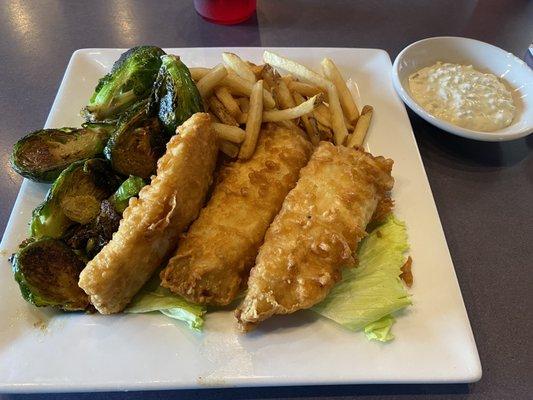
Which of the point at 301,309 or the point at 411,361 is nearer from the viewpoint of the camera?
→ the point at 411,361

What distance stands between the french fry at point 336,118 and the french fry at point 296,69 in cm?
7

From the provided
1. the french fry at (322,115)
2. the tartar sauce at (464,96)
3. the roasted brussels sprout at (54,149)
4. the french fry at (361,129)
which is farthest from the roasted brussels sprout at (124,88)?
the tartar sauce at (464,96)

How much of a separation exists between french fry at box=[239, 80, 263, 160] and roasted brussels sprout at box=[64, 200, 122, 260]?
0.79m

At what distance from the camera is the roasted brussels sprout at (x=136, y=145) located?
2.46 meters

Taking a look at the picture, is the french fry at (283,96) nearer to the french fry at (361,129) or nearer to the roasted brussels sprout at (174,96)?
the french fry at (361,129)

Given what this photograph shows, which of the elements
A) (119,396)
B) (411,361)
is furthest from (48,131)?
(411,361)

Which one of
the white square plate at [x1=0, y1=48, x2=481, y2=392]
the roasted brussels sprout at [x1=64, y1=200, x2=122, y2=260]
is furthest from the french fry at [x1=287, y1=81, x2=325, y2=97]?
the roasted brussels sprout at [x1=64, y1=200, x2=122, y2=260]

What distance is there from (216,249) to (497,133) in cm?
210

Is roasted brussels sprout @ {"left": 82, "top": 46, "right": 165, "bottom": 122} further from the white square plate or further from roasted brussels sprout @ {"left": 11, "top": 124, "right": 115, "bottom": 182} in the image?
the white square plate

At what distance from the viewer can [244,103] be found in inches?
114

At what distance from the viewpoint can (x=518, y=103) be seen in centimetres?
334

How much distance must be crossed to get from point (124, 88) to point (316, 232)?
5.02 ft

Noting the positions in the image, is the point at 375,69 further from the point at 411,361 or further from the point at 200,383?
the point at 200,383

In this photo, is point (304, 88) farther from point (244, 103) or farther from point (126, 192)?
point (126, 192)
